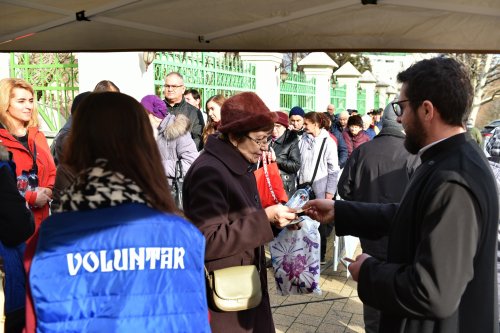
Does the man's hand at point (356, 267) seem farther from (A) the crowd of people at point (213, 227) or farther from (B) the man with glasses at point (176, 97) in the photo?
(B) the man with glasses at point (176, 97)

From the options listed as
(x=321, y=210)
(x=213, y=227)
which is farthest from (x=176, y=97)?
(x=213, y=227)

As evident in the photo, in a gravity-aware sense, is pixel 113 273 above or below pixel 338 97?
below

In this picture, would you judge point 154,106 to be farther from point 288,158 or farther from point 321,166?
point 321,166

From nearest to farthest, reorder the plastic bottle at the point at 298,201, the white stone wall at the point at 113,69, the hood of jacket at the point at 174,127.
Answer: the plastic bottle at the point at 298,201
the hood of jacket at the point at 174,127
the white stone wall at the point at 113,69

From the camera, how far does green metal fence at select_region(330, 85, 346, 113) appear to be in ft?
55.4

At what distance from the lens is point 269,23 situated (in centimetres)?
324

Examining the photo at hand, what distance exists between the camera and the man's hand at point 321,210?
245cm

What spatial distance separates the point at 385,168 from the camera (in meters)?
4.09

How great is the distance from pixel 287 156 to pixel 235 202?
3.81 metres

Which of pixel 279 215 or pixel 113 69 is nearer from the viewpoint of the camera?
pixel 279 215

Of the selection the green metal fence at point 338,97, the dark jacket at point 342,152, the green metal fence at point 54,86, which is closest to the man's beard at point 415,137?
the dark jacket at point 342,152

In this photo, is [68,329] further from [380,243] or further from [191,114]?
[191,114]

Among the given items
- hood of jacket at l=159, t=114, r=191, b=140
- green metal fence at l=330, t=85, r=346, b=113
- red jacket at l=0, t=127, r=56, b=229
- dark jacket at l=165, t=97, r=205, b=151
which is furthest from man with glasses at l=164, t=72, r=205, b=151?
green metal fence at l=330, t=85, r=346, b=113

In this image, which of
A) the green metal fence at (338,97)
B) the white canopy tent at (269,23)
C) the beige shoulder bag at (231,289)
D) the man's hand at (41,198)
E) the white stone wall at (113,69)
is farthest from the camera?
the green metal fence at (338,97)
